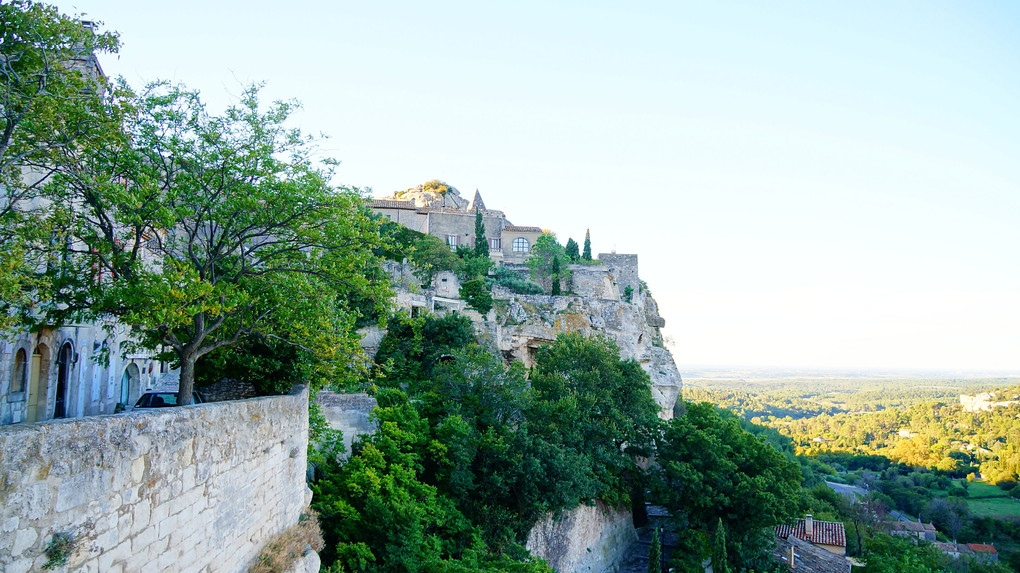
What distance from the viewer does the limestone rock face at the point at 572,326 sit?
38.8m

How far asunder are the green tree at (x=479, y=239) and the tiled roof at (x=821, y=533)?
89.3 feet

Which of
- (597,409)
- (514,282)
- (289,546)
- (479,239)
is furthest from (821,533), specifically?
(289,546)

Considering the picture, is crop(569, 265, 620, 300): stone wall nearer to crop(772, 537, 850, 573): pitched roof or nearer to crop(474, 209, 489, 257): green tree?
crop(474, 209, 489, 257): green tree

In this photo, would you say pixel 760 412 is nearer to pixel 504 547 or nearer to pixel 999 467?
pixel 999 467

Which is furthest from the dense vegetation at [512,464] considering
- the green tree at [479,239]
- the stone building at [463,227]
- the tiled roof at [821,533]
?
the stone building at [463,227]

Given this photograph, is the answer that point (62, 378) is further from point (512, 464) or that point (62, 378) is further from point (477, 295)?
point (477, 295)

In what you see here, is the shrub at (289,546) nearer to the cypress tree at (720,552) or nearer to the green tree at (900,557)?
the cypress tree at (720,552)

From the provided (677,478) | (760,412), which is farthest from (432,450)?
(760,412)

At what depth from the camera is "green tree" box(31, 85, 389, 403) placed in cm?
980

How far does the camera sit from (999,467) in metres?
81.2

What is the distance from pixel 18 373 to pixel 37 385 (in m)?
1.09

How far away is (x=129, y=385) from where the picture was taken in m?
20.8

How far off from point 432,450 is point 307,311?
10.2m

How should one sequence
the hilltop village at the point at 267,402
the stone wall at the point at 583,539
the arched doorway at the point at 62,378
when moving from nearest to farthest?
the hilltop village at the point at 267,402
the arched doorway at the point at 62,378
the stone wall at the point at 583,539
